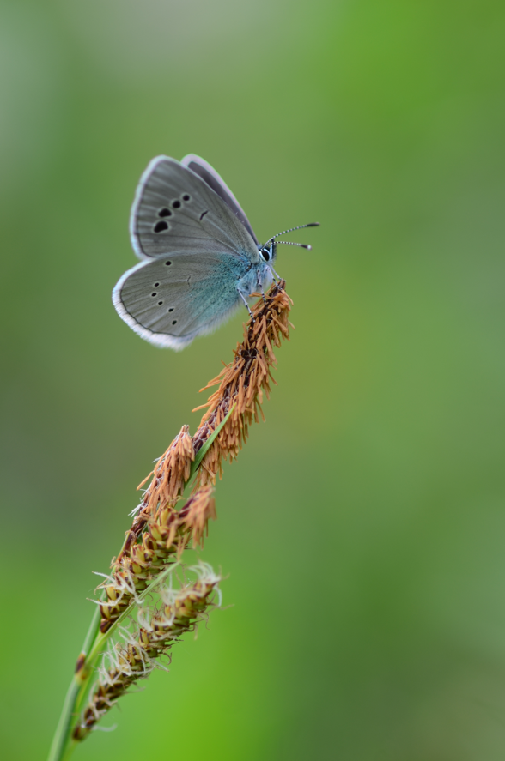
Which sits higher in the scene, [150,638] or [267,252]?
[267,252]

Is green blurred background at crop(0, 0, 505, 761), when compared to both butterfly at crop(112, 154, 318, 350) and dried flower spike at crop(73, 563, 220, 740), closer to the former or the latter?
butterfly at crop(112, 154, 318, 350)

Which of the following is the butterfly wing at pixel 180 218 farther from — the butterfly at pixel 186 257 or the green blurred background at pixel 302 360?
the green blurred background at pixel 302 360

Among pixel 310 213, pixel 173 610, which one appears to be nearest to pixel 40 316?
pixel 310 213

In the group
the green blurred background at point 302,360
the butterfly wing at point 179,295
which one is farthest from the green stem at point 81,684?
the green blurred background at point 302,360

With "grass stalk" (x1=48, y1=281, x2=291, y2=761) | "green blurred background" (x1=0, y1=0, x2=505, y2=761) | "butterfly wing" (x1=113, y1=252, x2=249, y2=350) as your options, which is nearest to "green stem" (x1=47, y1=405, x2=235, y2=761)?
"grass stalk" (x1=48, y1=281, x2=291, y2=761)

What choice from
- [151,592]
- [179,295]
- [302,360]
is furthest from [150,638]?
[302,360]

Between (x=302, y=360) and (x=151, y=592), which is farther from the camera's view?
(x=302, y=360)

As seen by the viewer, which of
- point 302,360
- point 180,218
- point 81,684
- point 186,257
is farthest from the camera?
point 302,360

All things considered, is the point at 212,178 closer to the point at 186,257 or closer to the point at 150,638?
the point at 186,257
